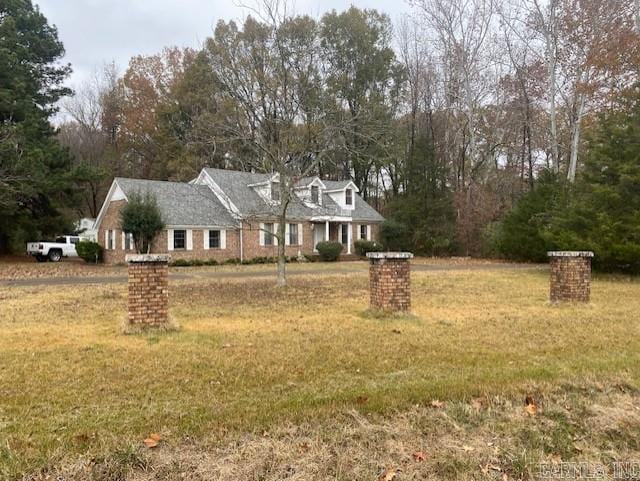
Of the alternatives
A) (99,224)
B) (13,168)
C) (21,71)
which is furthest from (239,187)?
(21,71)

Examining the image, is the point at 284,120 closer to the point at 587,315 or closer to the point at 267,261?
the point at 587,315

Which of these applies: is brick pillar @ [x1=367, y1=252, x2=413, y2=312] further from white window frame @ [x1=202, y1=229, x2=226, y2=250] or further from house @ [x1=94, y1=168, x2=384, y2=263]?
white window frame @ [x1=202, y1=229, x2=226, y2=250]

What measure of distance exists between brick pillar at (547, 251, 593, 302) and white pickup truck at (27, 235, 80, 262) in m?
24.5

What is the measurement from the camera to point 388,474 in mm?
2848

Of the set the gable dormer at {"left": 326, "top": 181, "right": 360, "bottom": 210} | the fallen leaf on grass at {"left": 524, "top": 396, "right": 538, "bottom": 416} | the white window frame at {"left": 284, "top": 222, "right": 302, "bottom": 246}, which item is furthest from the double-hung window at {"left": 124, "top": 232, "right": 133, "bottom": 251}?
the fallen leaf on grass at {"left": 524, "top": 396, "right": 538, "bottom": 416}

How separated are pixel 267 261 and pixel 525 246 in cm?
1294

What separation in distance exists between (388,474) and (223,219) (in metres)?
23.4

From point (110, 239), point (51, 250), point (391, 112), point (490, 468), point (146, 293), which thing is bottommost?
point (490, 468)

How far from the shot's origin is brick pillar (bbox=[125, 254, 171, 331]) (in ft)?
21.4

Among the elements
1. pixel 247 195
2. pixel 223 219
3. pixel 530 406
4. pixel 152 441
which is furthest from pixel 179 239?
pixel 530 406

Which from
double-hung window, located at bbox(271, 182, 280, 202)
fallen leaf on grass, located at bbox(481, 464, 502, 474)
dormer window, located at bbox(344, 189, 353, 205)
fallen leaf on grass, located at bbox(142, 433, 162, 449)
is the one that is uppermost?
dormer window, located at bbox(344, 189, 353, 205)

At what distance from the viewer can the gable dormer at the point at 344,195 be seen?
30.2 metres

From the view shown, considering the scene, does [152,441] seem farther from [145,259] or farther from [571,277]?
[571,277]

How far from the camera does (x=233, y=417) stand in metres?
3.59
